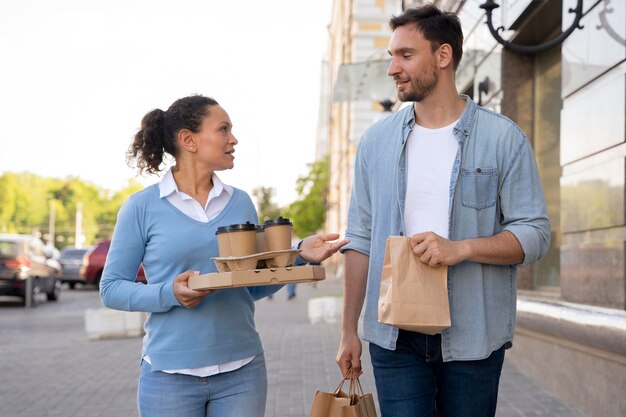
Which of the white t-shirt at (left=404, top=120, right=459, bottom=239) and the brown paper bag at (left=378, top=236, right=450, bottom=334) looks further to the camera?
the white t-shirt at (left=404, top=120, right=459, bottom=239)

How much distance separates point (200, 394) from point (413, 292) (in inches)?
35.6

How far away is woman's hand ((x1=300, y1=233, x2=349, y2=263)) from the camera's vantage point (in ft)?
10.6

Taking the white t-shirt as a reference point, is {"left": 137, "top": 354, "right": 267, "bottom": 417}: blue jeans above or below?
below

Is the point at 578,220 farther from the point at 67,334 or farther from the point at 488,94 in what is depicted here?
the point at 67,334

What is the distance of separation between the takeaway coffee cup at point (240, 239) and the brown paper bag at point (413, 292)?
1.57ft

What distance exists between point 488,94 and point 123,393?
547 centimetres

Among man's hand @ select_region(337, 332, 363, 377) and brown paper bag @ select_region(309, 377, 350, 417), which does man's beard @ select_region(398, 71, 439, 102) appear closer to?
man's hand @ select_region(337, 332, 363, 377)

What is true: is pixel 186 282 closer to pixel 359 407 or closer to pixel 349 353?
pixel 349 353

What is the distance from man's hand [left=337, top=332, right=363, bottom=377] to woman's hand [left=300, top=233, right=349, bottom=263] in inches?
10.7

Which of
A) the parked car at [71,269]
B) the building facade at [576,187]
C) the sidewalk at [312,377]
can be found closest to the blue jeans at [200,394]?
the building facade at [576,187]

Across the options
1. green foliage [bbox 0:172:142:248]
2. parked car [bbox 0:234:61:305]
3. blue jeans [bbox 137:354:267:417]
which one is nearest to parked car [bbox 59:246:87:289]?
parked car [bbox 0:234:61:305]

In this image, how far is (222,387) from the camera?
10.9ft

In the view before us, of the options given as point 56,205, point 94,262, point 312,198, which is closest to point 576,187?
point 94,262

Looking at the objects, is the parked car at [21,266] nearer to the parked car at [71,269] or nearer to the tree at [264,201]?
the parked car at [71,269]
